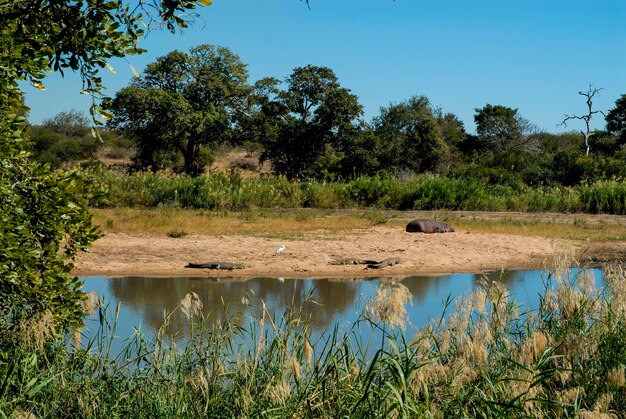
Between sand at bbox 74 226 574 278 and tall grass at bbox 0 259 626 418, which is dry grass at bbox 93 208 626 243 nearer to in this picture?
sand at bbox 74 226 574 278

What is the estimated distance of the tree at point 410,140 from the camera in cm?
4147

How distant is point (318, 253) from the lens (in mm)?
16328

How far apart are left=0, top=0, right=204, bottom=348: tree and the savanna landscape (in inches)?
0.7

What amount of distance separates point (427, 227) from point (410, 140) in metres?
24.1

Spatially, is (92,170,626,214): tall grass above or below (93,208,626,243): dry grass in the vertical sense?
above

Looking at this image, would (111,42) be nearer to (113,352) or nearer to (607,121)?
(113,352)

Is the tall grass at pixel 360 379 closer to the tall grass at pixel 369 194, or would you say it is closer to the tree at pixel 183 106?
the tall grass at pixel 369 194

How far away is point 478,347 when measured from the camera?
4.84 m

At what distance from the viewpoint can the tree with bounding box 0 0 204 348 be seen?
5680 millimetres

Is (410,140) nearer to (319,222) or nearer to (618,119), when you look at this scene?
(618,119)

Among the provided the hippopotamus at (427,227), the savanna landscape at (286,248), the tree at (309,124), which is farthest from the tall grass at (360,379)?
the tree at (309,124)

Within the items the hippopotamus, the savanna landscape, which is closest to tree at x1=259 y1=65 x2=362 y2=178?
the savanna landscape

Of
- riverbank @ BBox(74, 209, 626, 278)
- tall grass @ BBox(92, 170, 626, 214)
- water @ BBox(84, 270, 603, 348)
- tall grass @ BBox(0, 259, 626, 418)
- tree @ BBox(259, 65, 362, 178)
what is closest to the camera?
tall grass @ BBox(0, 259, 626, 418)

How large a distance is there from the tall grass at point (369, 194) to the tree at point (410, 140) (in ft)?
48.4
